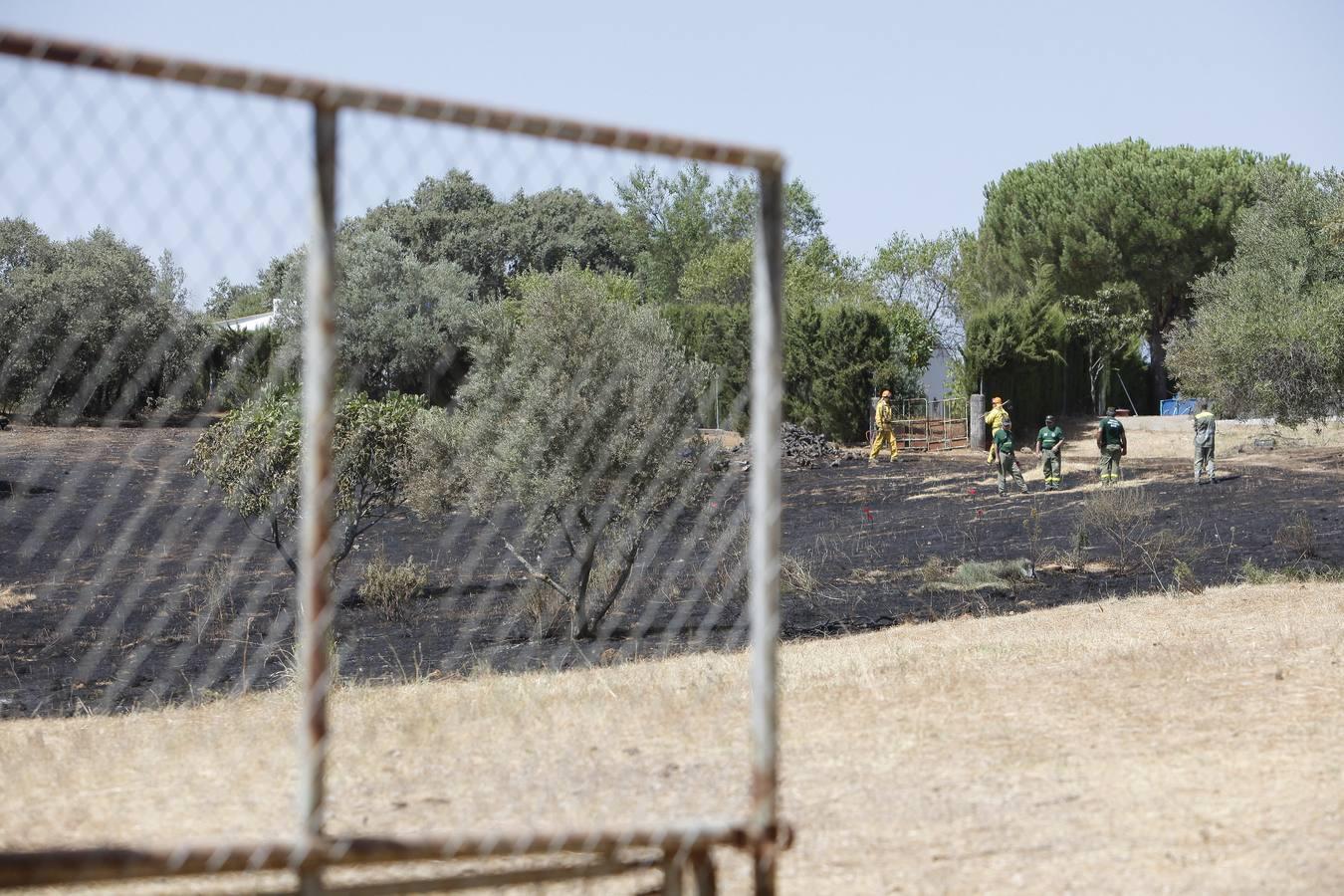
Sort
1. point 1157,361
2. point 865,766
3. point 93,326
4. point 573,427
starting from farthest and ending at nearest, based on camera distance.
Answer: point 1157,361, point 573,427, point 93,326, point 865,766

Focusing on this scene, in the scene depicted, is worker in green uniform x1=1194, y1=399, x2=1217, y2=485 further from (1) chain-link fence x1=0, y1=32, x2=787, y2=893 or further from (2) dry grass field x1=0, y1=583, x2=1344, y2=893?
(2) dry grass field x1=0, y1=583, x2=1344, y2=893

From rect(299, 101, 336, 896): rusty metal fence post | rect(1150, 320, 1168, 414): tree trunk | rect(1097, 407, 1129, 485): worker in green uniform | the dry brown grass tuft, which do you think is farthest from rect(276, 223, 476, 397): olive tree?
rect(1150, 320, 1168, 414): tree trunk

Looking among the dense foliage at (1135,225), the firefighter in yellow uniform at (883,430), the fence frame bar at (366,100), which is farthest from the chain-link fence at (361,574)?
the dense foliage at (1135,225)

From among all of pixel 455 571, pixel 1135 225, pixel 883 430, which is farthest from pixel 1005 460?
pixel 1135 225

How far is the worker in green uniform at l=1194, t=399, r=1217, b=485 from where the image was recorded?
20.7 metres

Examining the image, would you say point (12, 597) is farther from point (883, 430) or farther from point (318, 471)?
point (883, 430)

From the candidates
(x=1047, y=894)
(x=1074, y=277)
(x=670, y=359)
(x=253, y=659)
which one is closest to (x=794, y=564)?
(x=670, y=359)

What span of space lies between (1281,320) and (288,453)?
13.1 m

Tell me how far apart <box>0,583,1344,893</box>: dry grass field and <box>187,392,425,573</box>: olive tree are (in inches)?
192

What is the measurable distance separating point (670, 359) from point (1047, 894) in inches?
302

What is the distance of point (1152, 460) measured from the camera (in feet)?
85.8

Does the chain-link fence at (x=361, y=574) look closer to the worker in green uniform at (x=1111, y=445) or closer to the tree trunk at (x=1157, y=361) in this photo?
the worker in green uniform at (x=1111, y=445)

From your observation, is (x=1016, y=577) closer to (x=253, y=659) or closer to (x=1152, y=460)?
(x=253, y=659)

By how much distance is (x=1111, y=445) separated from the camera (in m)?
21.6
